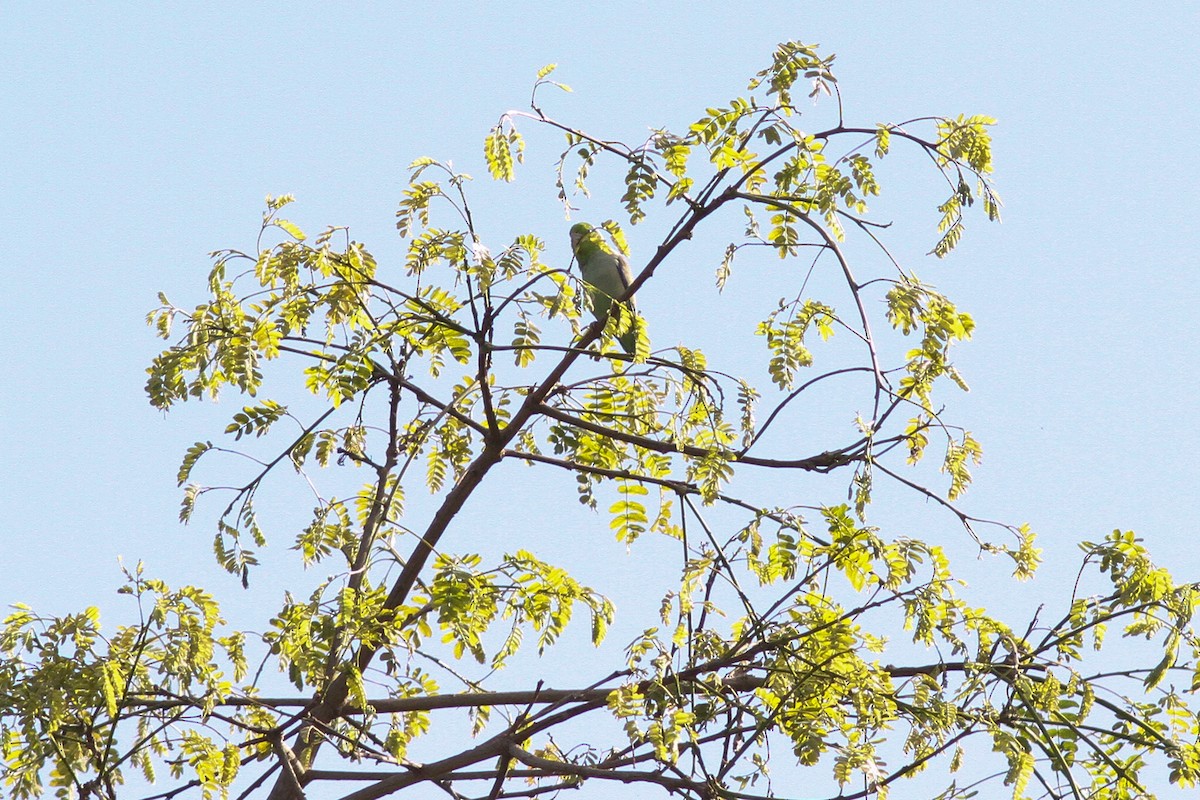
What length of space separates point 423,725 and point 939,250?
113 inches

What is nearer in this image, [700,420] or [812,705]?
[812,705]

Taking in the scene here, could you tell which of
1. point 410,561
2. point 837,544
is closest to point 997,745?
point 837,544

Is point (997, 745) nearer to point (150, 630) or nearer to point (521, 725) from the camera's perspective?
point (521, 725)

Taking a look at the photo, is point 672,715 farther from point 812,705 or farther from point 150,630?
point 150,630

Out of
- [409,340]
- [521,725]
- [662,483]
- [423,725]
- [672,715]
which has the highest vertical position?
[409,340]

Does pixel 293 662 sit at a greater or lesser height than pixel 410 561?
lesser

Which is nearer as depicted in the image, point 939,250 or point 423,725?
point 939,250

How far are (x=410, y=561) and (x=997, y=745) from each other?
2358 millimetres

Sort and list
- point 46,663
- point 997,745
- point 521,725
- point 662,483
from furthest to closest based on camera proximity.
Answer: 1. point 662,483
2. point 521,725
3. point 46,663
4. point 997,745

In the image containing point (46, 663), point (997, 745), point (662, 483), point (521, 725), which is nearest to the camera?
point (997, 745)

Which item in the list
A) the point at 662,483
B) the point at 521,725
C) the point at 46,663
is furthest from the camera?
the point at 662,483

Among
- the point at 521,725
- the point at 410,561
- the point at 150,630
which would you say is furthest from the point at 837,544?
the point at 150,630

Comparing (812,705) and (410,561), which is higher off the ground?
(410,561)

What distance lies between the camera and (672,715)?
4.24 metres
